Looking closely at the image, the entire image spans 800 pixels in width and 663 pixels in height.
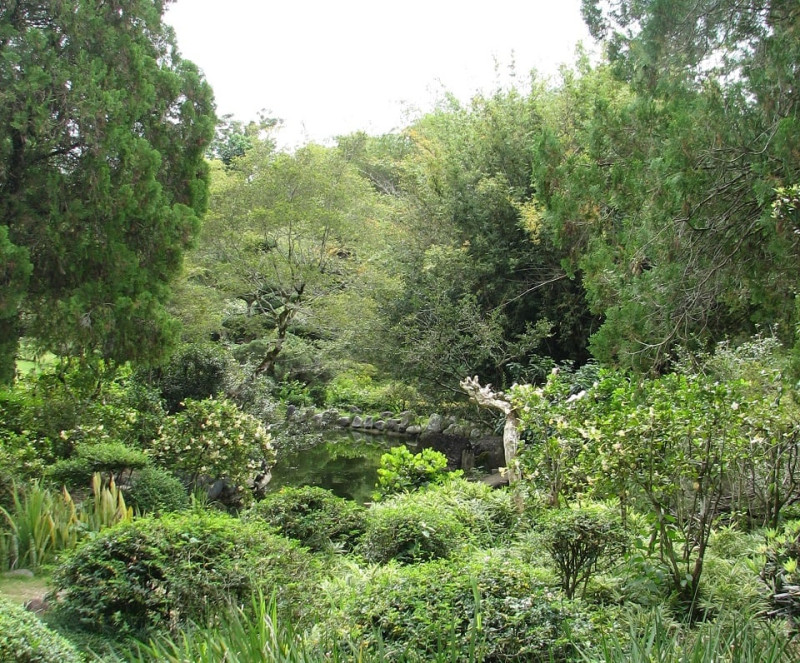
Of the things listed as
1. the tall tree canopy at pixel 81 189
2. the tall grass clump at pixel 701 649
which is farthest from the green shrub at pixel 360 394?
the tall grass clump at pixel 701 649

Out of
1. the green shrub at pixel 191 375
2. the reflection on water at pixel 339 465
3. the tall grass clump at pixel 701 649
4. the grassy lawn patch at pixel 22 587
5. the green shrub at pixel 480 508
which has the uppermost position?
the green shrub at pixel 191 375

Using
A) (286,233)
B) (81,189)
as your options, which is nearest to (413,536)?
(81,189)

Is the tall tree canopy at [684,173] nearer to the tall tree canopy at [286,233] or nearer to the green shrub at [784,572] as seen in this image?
the green shrub at [784,572]

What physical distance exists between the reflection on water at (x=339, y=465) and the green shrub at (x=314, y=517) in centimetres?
419

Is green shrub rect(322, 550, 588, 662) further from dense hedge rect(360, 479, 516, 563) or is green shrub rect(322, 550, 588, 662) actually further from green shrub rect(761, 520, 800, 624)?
dense hedge rect(360, 479, 516, 563)

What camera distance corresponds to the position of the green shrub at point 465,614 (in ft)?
9.73

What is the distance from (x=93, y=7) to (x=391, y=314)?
8.52 metres

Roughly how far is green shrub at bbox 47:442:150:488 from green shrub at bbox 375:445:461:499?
3.20 metres

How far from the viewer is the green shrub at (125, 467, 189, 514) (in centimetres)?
633

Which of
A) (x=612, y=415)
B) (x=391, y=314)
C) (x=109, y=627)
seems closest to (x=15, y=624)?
(x=109, y=627)

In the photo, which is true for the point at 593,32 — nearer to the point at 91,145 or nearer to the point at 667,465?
the point at 667,465

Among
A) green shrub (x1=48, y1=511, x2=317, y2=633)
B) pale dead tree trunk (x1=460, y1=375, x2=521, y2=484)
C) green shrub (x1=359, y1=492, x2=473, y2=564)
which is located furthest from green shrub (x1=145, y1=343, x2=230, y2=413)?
green shrub (x1=48, y1=511, x2=317, y2=633)

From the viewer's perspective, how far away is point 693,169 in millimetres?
4430

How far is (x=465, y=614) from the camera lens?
3158 mm
